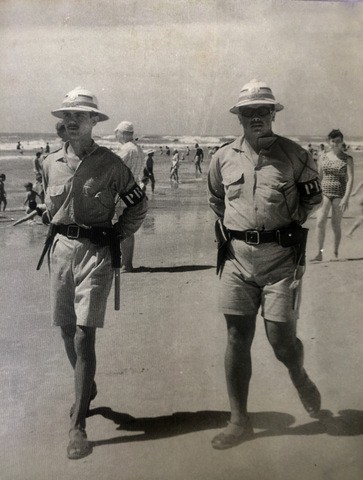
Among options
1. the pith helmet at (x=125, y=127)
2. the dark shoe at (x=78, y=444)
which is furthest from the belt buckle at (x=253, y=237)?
the dark shoe at (x=78, y=444)

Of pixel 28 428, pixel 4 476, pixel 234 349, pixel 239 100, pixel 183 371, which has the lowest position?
pixel 4 476

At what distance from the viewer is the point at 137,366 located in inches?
183

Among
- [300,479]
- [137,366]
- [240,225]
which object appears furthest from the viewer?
[137,366]

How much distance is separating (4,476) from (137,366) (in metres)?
0.99

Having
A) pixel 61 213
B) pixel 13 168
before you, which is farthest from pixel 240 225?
pixel 13 168

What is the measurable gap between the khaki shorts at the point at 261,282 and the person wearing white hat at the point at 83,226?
0.61m

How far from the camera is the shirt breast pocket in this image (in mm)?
3926

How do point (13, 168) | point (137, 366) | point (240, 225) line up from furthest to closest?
point (13, 168), point (137, 366), point (240, 225)

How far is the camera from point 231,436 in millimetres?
4203

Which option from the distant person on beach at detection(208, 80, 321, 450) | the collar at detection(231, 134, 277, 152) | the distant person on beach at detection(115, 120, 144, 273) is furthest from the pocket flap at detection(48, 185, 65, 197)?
the collar at detection(231, 134, 277, 152)

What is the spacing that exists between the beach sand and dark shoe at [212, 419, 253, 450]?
0.16 feet

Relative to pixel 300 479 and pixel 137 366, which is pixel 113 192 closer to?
pixel 137 366

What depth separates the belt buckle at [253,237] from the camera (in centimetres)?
388

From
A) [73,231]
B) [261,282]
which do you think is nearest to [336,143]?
[261,282]
